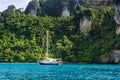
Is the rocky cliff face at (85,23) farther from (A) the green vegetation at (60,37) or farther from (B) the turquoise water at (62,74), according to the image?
(B) the turquoise water at (62,74)

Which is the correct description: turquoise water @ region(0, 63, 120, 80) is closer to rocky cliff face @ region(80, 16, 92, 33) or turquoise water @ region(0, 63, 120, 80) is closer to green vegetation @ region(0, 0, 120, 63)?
green vegetation @ region(0, 0, 120, 63)

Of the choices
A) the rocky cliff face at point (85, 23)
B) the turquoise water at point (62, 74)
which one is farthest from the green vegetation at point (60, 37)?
the turquoise water at point (62, 74)

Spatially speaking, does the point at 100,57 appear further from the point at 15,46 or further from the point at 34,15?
the point at 34,15

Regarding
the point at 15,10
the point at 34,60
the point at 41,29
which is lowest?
the point at 34,60

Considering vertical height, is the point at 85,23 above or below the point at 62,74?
above

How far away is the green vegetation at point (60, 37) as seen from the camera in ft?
375

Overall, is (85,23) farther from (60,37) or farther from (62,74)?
(62,74)

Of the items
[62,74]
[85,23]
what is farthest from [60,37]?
[62,74]

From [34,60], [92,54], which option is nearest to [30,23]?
[34,60]

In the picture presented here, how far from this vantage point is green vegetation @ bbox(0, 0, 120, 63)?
11419 cm

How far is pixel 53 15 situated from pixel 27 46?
37410 millimetres

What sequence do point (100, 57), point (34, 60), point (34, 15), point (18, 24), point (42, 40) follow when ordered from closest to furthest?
point (100, 57), point (34, 60), point (42, 40), point (18, 24), point (34, 15)

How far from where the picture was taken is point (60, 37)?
13750cm

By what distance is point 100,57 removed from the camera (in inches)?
4065
